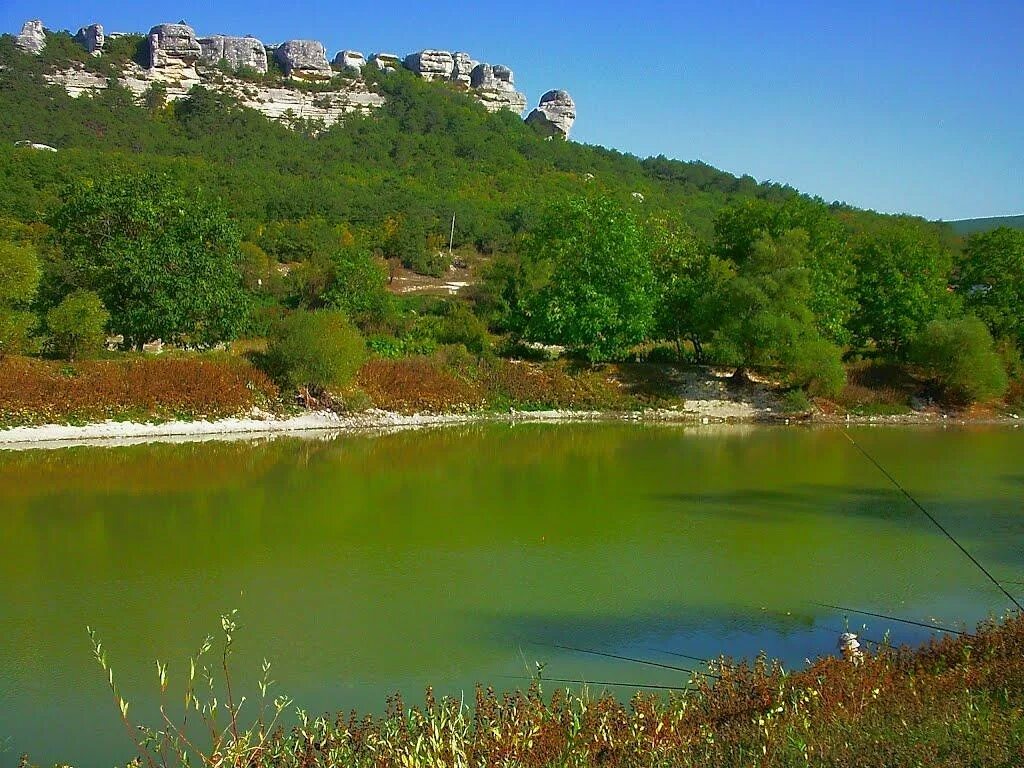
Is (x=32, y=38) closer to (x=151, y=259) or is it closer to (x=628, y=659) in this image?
(x=151, y=259)

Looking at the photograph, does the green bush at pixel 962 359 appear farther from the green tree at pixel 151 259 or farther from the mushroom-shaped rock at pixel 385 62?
the mushroom-shaped rock at pixel 385 62

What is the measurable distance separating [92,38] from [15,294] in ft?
234

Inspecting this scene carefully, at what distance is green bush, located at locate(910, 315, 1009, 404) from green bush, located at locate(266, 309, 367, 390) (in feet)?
57.8

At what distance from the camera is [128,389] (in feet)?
76.2

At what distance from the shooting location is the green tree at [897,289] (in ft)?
Result: 107

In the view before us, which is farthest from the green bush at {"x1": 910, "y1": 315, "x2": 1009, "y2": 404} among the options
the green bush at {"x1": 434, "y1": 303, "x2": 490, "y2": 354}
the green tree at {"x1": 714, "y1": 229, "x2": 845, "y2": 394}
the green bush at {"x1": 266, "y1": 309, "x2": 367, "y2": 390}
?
the green bush at {"x1": 266, "y1": 309, "x2": 367, "y2": 390}

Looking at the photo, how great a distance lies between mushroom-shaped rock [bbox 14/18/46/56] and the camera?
76875 millimetres

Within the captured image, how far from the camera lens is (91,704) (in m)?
7.26

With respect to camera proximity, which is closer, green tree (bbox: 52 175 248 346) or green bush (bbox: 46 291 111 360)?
green bush (bbox: 46 291 111 360)

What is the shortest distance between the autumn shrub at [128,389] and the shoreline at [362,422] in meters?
0.33

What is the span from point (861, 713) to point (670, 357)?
2897 cm

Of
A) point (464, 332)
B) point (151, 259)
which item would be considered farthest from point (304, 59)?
point (151, 259)

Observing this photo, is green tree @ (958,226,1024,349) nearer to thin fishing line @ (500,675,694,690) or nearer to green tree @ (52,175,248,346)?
green tree @ (52,175,248,346)

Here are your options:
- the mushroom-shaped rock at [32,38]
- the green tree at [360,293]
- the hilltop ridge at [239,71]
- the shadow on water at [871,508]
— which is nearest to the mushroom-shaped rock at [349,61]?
the hilltop ridge at [239,71]
